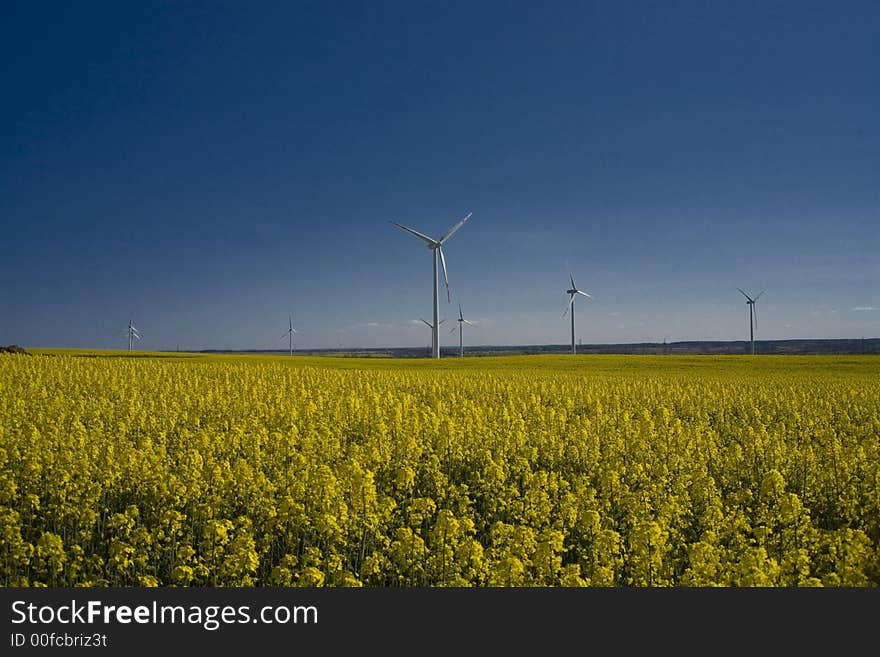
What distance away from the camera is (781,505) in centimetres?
788

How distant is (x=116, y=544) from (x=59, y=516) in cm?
148

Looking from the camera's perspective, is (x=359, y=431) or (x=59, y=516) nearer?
(x=59, y=516)

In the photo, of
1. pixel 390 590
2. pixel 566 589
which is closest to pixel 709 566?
pixel 566 589

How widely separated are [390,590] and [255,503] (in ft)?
10.8

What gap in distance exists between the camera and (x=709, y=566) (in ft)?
19.5

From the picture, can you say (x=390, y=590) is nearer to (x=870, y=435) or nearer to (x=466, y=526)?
(x=466, y=526)

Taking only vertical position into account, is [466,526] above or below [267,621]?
above

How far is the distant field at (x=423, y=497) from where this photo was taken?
21.5 feet

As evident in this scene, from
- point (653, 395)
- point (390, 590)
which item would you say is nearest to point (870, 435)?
point (653, 395)

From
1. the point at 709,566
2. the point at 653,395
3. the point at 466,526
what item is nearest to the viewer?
the point at 709,566

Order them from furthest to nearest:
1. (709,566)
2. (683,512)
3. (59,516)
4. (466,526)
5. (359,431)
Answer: (359,431), (683,512), (59,516), (466,526), (709,566)

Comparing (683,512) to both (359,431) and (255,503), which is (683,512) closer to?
(255,503)

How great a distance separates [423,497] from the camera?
31.5ft

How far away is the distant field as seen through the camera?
21.5 feet
